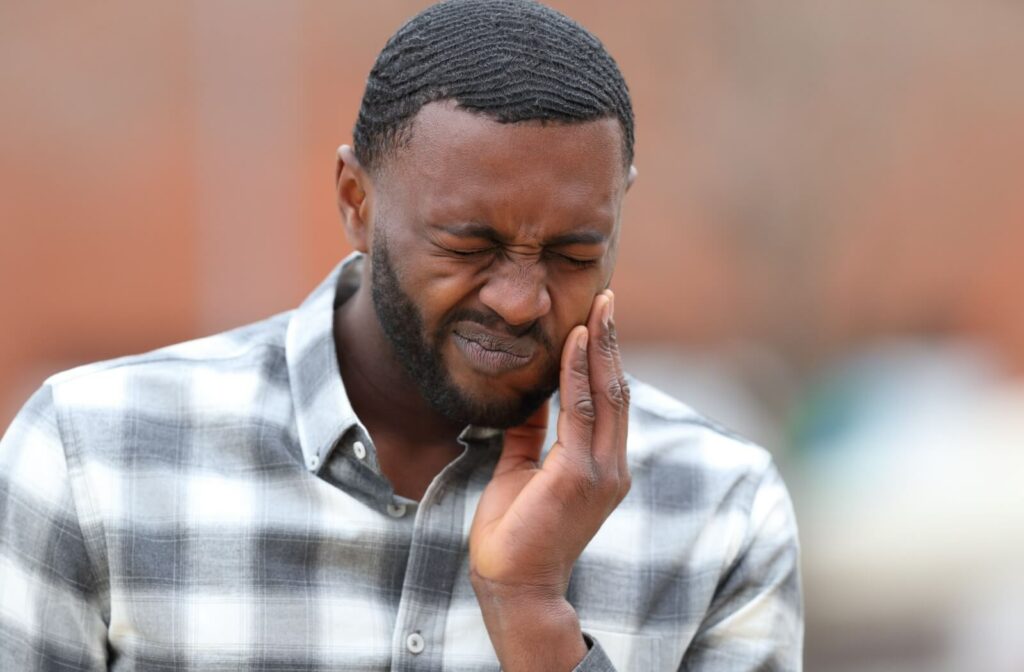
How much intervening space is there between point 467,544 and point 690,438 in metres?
0.53

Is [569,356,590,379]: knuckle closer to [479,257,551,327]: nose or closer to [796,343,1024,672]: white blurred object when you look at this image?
[479,257,551,327]: nose

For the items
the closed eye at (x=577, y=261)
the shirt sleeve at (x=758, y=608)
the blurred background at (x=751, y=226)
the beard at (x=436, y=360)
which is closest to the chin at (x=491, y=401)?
the beard at (x=436, y=360)

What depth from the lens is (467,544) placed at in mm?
2578

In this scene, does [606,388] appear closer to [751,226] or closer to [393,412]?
[393,412]

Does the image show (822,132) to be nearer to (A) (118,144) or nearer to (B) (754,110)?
(B) (754,110)

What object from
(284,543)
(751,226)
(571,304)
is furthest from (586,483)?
(751,226)

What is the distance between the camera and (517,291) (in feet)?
7.77

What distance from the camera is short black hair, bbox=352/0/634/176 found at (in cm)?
239

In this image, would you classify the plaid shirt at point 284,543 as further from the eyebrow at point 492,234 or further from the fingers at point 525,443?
the eyebrow at point 492,234

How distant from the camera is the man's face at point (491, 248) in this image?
236cm

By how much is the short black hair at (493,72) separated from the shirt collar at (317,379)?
12.3 inches

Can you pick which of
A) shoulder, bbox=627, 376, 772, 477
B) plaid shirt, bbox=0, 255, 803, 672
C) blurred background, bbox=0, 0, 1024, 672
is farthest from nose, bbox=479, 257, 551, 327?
blurred background, bbox=0, 0, 1024, 672

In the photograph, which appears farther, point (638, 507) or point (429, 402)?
point (638, 507)

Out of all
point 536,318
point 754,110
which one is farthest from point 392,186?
point 754,110
